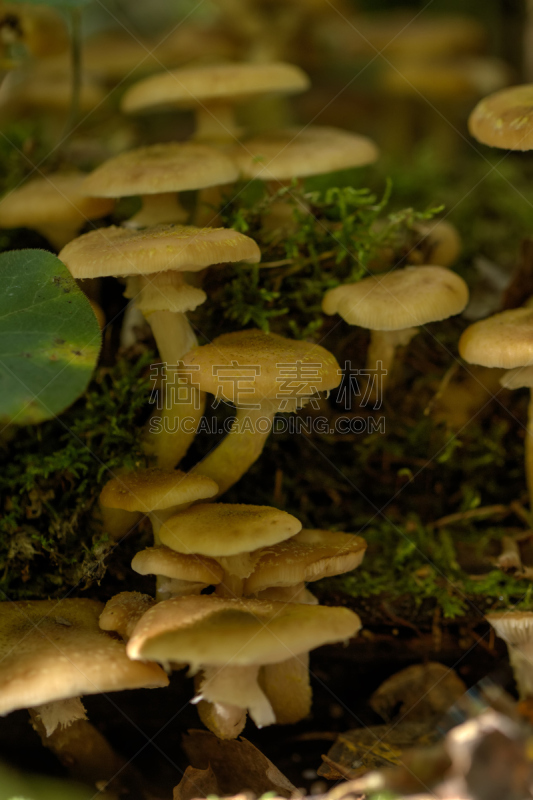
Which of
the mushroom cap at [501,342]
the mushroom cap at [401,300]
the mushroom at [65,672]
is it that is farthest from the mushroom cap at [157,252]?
the mushroom at [65,672]

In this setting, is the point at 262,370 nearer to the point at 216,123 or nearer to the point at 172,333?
the point at 172,333

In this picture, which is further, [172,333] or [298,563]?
[172,333]

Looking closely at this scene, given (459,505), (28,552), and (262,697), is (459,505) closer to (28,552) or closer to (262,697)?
(262,697)

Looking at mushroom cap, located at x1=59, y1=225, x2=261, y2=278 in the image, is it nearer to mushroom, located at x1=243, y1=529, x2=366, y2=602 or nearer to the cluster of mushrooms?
the cluster of mushrooms

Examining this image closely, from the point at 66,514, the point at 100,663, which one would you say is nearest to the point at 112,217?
the point at 66,514

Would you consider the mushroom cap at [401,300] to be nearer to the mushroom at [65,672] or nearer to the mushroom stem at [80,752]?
the mushroom at [65,672]

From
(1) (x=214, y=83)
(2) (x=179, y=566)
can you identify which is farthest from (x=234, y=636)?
(1) (x=214, y=83)

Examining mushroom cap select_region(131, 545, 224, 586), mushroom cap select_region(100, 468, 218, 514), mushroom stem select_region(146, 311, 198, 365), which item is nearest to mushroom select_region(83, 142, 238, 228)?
mushroom stem select_region(146, 311, 198, 365)
